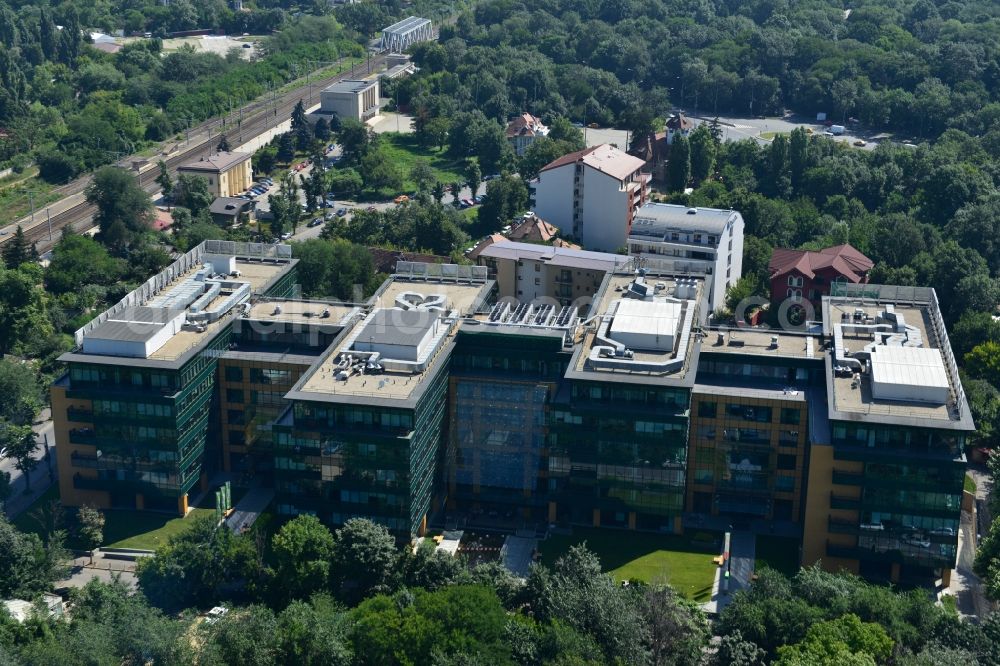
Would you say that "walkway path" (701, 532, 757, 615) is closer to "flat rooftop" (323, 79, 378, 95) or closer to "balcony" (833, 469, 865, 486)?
"balcony" (833, 469, 865, 486)

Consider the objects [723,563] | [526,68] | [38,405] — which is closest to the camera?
[723,563]

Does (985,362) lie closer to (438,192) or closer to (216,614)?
(216,614)

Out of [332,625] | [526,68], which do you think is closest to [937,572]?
[332,625]

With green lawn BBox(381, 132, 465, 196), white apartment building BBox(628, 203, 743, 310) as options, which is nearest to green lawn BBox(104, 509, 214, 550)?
white apartment building BBox(628, 203, 743, 310)

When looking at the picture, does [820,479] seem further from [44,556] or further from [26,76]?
[26,76]

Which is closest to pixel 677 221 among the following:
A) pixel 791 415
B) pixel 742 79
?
pixel 791 415

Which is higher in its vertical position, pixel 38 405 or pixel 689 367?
pixel 689 367
